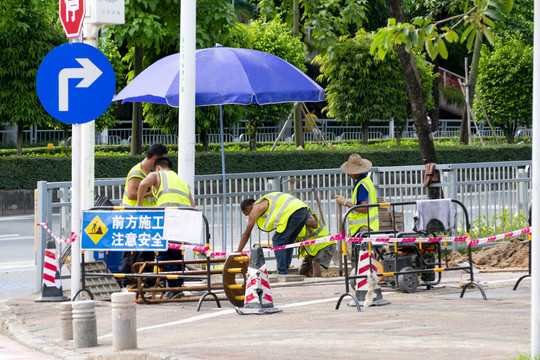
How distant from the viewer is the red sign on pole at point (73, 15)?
884 centimetres

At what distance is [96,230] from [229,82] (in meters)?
3.13

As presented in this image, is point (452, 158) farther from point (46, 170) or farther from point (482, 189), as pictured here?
point (482, 189)

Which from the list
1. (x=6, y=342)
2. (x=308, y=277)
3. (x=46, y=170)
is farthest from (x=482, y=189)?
(x=46, y=170)

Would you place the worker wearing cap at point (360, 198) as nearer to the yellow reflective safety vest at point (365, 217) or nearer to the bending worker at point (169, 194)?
the yellow reflective safety vest at point (365, 217)

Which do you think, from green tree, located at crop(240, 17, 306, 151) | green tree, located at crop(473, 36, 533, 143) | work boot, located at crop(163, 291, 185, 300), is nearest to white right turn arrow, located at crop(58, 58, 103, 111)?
work boot, located at crop(163, 291, 185, 300)

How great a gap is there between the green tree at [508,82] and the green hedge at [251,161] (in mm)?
5656

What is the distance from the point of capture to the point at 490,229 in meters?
14.6

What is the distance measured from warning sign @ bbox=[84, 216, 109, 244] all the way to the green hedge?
12.8 meters

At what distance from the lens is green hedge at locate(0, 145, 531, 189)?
875 inches

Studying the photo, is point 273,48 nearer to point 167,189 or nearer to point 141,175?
point 141,175

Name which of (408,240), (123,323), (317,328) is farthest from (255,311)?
(408,240)

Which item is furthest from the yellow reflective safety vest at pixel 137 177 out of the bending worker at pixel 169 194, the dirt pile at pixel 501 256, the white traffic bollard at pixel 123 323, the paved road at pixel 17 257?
the dirt pile at pixel 501 256

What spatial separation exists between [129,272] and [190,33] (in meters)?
2.87

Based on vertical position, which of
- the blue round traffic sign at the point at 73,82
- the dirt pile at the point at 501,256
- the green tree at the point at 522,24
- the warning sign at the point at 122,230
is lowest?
the dirt pile at the point at 501,256
